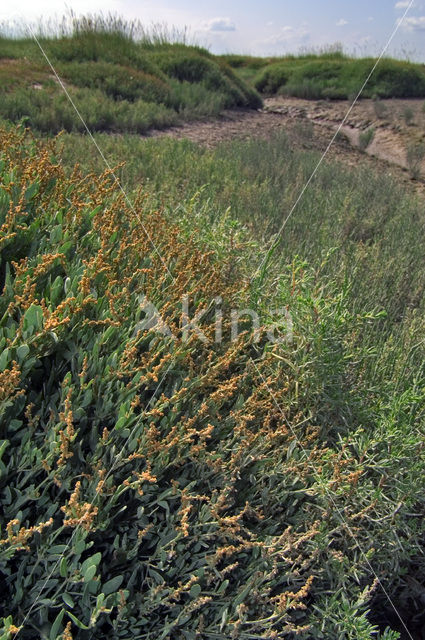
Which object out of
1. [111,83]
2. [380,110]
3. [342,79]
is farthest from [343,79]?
[111,83]

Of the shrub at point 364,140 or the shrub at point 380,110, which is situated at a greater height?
the shrub at point 380,110

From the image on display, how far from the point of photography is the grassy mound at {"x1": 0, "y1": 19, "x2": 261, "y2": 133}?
→ 7.74 m

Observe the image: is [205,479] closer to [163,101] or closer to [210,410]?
[210,410]

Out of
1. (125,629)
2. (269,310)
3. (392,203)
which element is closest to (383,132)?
(392,203)

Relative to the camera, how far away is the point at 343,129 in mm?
12758

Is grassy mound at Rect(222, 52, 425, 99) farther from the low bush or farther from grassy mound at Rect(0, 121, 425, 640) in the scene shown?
grassy mound at Rect(0, 121, 425, 640)

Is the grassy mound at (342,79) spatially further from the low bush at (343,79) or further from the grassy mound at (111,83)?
the grassy mound at (111,83)

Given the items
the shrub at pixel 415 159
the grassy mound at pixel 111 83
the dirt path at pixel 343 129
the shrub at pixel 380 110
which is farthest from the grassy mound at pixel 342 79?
the shrub at pixel 415 159

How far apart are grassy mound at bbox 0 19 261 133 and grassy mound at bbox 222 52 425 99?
3167mm

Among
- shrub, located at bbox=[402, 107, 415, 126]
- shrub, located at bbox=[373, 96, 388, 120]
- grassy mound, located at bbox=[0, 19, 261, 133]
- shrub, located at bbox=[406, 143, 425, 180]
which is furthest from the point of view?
shrub, located at bbox=[373, 96, 388, 120]

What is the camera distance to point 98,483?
183 cm

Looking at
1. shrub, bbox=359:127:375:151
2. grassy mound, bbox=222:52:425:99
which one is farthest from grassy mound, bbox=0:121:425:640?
grassy mound, bbox=222:52:425:99

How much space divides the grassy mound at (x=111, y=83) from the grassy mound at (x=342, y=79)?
3.17 metres

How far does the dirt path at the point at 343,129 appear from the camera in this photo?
952 centimetres
